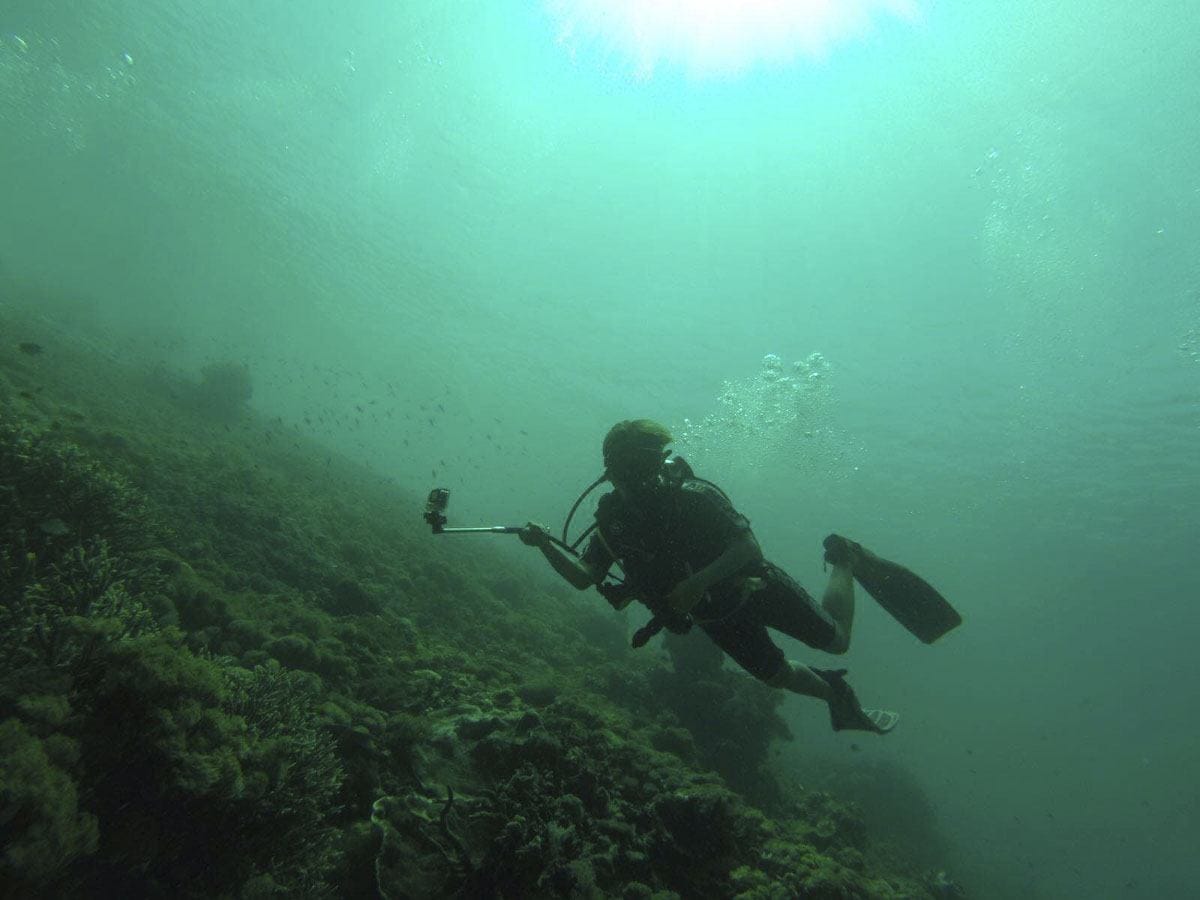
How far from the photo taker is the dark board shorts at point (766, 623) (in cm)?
478

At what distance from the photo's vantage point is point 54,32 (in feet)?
79.7

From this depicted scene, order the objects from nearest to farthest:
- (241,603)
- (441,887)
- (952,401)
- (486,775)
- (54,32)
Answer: (441,887)
(486,775)
(241,603)
(54,32)
(952,401)

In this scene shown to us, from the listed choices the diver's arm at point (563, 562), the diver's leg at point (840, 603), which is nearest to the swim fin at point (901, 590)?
the diver's leg at point (840, 603)

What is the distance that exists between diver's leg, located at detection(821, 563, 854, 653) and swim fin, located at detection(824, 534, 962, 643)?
117 millimetres

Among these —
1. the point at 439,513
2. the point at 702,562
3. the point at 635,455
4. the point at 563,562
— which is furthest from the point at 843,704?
the point at 439,513

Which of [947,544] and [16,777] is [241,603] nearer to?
[16,777]

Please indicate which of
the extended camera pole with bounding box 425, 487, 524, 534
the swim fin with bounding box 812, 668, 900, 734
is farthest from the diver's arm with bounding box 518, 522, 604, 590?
the swim fin with bounding box 812, 668, 900, 734

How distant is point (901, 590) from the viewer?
5.65 meters

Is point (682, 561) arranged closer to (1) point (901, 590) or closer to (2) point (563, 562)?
(2) point (563, 562)

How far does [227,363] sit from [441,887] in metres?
28.7

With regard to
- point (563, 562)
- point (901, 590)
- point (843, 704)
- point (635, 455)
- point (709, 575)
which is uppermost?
point (635, 455)

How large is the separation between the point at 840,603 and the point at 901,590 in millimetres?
767

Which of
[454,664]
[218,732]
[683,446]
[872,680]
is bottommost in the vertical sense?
[872,680]

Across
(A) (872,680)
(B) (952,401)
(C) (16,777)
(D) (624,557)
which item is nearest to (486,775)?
(D) (624,557)
